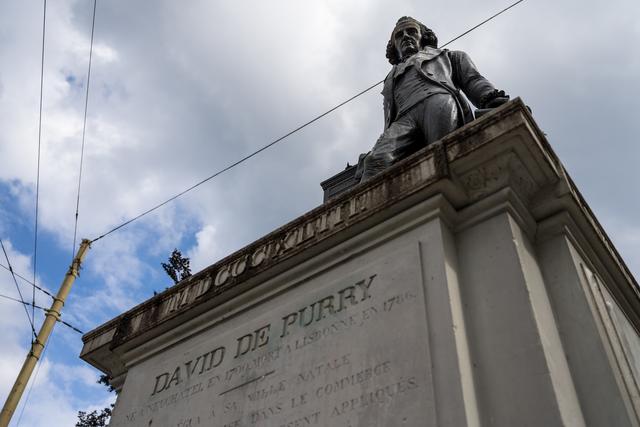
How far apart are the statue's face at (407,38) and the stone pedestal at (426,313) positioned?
308cm

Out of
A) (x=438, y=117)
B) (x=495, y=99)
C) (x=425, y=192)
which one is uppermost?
(x=438, y=117)

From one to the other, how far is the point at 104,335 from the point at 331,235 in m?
2.57

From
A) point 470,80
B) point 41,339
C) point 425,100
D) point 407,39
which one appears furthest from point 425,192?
point 41,339

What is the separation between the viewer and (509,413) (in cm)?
266

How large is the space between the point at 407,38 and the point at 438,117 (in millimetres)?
2094

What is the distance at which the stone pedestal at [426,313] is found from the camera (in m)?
2.82

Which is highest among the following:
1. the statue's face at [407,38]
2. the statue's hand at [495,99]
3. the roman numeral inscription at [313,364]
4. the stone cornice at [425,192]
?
the statue's face at [407,38]

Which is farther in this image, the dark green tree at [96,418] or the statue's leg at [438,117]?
the dark green tree at [96,418]

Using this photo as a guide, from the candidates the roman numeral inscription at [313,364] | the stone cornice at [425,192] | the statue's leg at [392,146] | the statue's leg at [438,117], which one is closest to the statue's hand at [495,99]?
the statue's leg at [438,117]

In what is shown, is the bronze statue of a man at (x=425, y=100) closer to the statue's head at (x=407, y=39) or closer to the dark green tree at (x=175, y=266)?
the statue's head at (x=407, y=39)

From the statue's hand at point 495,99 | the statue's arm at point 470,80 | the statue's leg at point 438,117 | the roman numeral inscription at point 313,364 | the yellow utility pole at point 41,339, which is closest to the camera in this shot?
the roman numeral inscription at point 313,364

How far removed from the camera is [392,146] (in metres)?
5.07

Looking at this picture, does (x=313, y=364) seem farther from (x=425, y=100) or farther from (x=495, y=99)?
(x=425, y=100)

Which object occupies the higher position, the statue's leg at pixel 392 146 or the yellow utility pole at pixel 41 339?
the yellow utility pole at pixel 41 339
